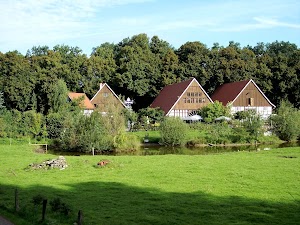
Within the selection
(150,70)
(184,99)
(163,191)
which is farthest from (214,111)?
(163,191)

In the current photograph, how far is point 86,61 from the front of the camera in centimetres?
6328

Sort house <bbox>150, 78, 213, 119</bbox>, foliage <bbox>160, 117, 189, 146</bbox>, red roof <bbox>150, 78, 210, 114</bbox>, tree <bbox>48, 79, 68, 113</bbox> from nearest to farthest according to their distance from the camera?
foliage <bbox>160, 117, 189, 146</bbox>
tree <bbox>48, 79, 68, 113</bbox>
house <bbox>150, 78, 213, 119</bbox>
red roof <bbox>150, 78, 210, 114</bbox>

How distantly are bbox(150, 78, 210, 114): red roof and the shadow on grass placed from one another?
41.5 meters

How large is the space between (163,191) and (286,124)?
30.8m

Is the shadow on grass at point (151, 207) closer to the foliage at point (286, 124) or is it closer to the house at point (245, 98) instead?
the foliage at point (286, 124)

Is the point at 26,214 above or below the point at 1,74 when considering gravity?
below

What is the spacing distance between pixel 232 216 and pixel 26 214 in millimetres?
6429

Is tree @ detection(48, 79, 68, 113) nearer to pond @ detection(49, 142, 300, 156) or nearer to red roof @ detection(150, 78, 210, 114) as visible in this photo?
pond @ detection(49, 142, 300, 156)

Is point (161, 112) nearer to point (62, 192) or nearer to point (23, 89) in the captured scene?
point (23, 89)

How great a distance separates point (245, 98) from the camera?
6031 centimetres

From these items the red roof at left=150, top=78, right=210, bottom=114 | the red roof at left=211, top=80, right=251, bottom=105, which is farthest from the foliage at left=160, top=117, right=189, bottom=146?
the red roof at left=211, top=80, right=251, bottom=105

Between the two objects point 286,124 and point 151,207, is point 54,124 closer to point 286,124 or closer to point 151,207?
point 286,124

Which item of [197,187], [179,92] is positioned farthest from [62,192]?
[179,92]

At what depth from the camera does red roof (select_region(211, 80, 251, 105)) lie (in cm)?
5975
